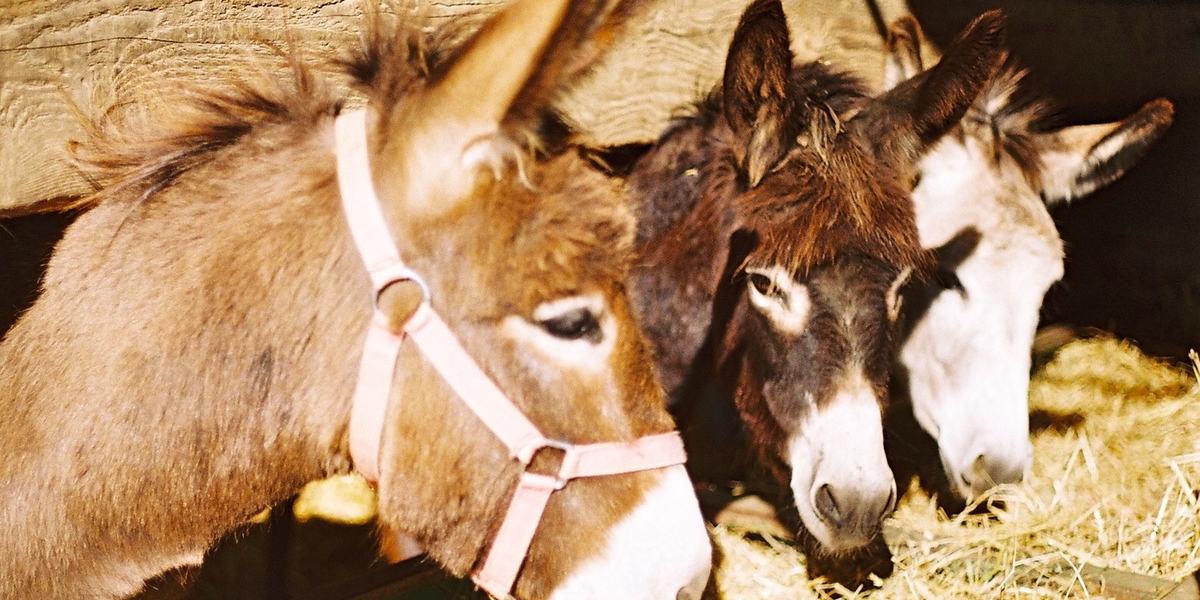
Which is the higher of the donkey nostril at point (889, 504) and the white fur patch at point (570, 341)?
the white fur patch at point (570, 341)

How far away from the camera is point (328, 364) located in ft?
4.40

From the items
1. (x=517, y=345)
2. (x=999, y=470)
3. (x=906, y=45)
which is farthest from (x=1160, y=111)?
(x=517, y=345)

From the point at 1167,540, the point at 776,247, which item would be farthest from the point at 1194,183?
the point at 776,247

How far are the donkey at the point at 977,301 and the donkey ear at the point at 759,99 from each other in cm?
65

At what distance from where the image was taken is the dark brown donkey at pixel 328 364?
1295 mm

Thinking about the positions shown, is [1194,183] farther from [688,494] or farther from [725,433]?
[688,494]

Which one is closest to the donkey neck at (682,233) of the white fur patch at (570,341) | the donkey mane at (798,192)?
the donkey mane at (798,192)

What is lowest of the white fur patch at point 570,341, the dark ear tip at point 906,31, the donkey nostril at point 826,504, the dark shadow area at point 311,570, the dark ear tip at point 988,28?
the dark shadow area at point 311,570

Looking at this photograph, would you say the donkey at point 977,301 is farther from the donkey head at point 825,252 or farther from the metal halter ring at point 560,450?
the metal halter ring at point 560,450

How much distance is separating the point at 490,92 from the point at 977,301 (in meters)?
2.10

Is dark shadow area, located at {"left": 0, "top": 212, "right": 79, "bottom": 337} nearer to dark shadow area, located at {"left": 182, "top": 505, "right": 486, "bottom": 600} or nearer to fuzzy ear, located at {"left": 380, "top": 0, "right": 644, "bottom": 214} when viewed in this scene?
dark shadow area, located at {"left": 182, "top": 505, "right": 486, "bottom": 600}

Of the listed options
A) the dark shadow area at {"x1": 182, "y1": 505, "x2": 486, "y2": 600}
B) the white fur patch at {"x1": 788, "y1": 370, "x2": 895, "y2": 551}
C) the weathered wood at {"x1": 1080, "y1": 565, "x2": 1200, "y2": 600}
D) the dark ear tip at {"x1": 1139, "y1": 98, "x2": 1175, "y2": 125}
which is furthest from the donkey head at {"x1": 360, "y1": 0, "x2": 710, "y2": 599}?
the dark ear tip at {"x1": 1139, "y1": 98, "x2": 1175, "y2": 125}

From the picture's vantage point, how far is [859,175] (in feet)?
6.84

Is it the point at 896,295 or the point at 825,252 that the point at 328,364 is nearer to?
the point at 825,252
